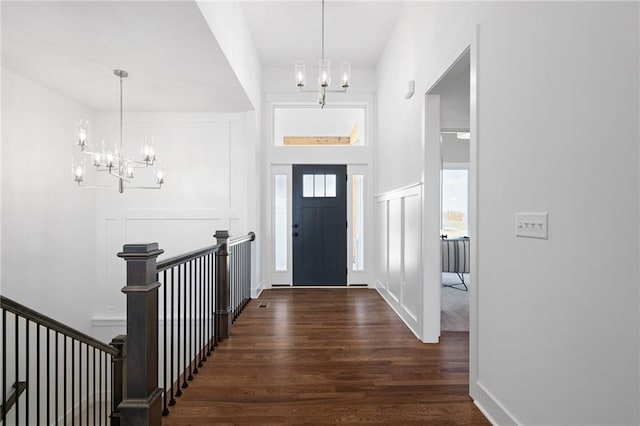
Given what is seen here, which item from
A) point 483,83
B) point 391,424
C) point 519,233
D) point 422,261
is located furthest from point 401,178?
point 391,424

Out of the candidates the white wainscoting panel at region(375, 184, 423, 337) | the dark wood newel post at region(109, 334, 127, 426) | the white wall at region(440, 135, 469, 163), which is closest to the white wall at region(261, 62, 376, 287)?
the white wainscoting panel at region(375, 184, 423, 337)

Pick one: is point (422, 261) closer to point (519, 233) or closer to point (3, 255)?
point (519, 233)

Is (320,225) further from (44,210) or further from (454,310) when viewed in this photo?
(44,210)

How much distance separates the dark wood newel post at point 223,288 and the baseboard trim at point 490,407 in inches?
84.1

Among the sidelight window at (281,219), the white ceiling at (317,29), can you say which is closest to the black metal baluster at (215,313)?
the sidelight window at (281,219)

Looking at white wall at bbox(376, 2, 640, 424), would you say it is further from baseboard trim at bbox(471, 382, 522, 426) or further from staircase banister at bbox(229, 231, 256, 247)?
staircase banister at bbox(229, 231, 256, 247)

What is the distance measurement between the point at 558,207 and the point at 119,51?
11.7 feet

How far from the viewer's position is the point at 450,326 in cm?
358

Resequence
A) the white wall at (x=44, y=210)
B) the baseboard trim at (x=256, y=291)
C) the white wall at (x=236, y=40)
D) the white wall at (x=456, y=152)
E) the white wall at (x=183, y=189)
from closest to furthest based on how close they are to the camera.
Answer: the white wall at (x=236, y=40), the white wall at (x=44, y=210), the baseboard trim at (x=256, y=291), the white wall at (x=183, y=189), the white wall at (x=456, y=152)

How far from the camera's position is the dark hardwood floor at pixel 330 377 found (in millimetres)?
2008

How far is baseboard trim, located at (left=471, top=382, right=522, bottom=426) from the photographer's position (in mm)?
1792

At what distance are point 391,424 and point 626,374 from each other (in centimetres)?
119

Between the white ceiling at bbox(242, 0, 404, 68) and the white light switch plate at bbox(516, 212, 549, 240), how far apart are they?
10.5ft

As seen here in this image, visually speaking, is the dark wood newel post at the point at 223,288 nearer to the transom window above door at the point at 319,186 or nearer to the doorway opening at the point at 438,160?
the doorway opening at the point at 438,160
